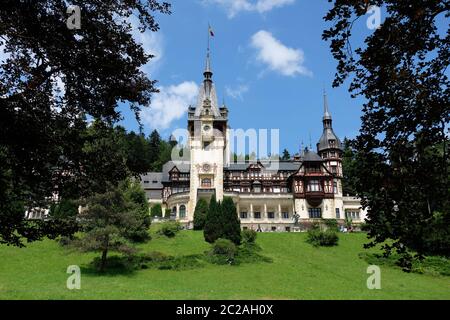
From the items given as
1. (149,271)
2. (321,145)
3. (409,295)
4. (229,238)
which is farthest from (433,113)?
(321,145)

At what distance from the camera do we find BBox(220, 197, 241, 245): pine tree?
41.3 m

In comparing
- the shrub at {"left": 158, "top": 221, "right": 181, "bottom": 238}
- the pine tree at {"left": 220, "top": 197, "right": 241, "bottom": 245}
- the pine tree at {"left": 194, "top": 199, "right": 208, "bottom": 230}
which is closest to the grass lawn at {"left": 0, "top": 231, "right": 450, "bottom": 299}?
the shrub at {"left": 158, "top": 221, "right": 181, "bottom": 238}

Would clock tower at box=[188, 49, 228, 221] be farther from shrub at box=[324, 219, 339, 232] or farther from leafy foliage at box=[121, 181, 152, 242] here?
shrub at box=[324, 219, 339, 232]

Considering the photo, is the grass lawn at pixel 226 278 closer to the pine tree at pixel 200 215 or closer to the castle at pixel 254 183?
the pine tree at pixel 200 215

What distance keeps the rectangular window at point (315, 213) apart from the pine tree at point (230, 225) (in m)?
21.4

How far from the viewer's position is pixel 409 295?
2353 cm

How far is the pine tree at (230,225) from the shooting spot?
135 ft

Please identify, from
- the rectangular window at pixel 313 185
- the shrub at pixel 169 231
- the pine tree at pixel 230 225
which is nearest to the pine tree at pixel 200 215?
the shrub at pixel 169 231

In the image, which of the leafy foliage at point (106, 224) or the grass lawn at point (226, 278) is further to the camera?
the leafy foliage at point (106, 224)

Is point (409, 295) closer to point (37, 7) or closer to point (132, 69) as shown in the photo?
point (132, 69)

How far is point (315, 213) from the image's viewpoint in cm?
6081

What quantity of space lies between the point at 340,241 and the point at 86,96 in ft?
134

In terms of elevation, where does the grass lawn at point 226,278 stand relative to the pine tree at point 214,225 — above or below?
below

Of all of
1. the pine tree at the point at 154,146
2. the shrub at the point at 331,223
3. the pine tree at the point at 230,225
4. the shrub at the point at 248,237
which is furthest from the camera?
the pine tree at the point at 154,146
